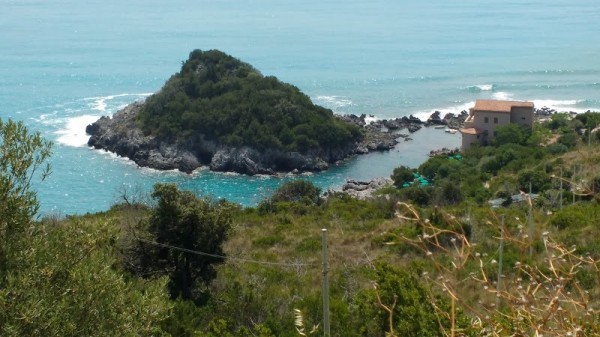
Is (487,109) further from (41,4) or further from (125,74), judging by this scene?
(41,4)

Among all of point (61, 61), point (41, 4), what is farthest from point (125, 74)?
point (41, 4)

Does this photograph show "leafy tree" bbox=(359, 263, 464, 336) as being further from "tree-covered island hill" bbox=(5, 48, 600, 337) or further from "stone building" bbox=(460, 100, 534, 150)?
"stone building" bbox=(460, 100, 534, 150)

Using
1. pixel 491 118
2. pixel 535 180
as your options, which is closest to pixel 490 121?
pixel 491 118

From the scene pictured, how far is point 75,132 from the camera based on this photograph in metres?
41.3

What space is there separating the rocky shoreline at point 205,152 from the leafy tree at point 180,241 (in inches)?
967

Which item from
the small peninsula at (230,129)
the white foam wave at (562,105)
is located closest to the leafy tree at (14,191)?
the small peninsula at (230,129)

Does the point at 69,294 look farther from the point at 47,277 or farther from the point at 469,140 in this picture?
the point at 469,140

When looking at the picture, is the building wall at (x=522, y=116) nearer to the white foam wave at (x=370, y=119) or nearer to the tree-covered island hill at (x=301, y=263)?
the tree-covered island hill at (x=301, y=263)

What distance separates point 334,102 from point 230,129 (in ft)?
37.3

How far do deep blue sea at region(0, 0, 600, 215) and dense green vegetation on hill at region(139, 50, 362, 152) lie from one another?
224 centimetres

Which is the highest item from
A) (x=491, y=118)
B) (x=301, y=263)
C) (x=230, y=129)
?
(x=301, y=263)

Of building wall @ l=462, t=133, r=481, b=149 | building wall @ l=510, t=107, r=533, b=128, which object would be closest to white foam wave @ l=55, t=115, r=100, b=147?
building wall @ l=462, t=133, r=481, b=149

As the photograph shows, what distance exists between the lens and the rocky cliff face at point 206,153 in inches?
1432

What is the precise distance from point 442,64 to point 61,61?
29.9 m
